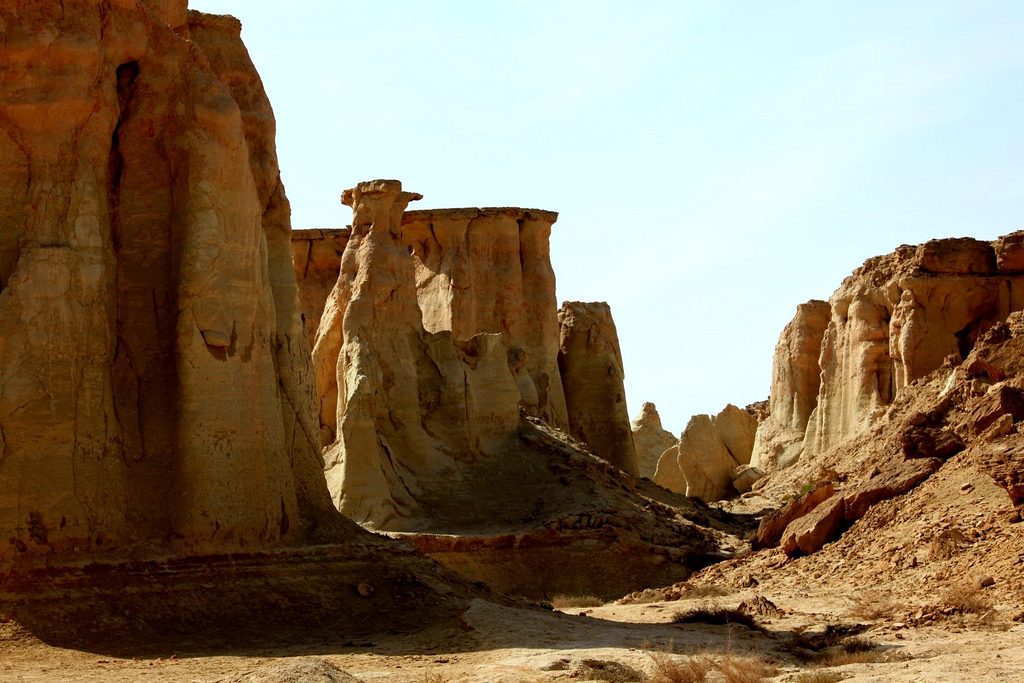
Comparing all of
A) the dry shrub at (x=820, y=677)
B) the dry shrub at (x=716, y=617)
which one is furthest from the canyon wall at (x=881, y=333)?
the dry shrub at (x=820, y=677)

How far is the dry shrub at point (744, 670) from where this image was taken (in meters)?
16.5

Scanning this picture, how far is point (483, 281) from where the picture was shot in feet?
160

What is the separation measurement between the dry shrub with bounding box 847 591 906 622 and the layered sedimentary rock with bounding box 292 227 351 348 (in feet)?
95.0

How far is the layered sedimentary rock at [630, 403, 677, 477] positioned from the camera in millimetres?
61500

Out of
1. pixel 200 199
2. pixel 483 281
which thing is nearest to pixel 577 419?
pixel 483 281

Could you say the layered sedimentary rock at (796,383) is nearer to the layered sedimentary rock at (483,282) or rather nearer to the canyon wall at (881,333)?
the canyon wall at (881,333)

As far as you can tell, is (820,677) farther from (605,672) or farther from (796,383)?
(796,383)

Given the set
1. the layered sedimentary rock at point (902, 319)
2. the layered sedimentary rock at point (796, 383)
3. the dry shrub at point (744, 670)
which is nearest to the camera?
the dry shrub at point (744, 670)

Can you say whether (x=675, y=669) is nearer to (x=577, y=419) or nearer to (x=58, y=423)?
(x=58, y=423)

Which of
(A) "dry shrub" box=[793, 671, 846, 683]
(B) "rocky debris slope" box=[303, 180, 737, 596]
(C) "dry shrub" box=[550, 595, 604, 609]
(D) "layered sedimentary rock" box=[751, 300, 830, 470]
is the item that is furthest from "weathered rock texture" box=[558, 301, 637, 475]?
(A) "dry shrub" box=[793, 671, 846, 683]

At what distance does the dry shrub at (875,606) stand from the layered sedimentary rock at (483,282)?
25480 mm

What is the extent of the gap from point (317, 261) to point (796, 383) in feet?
52.3

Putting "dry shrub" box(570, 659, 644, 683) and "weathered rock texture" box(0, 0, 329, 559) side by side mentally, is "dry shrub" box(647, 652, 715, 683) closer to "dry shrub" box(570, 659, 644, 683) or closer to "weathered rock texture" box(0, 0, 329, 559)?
"dry shrub" box(570, 659, 644, 683)

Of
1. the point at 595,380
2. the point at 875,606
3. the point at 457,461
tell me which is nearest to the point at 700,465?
the point at 595,380
